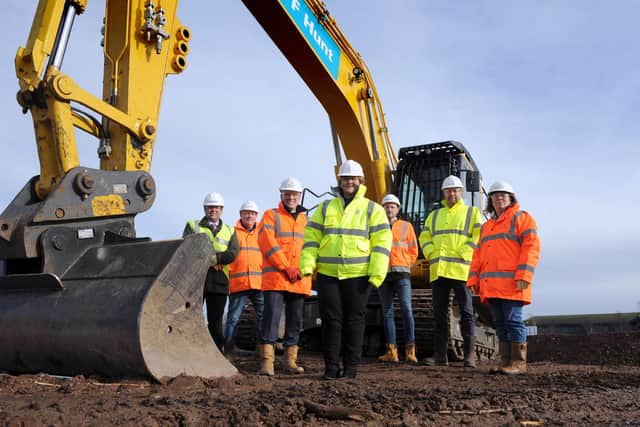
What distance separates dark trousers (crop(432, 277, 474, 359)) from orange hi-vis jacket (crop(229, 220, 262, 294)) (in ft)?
6.21

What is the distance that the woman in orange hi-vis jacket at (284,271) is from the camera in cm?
591

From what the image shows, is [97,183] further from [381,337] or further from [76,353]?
[381,337]

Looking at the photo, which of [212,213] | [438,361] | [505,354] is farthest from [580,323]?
[212,213]

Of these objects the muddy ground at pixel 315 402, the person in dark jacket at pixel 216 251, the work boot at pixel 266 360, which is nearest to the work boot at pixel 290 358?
the work boot at pixel 266 360

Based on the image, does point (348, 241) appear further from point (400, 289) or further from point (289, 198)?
point (400, 289)

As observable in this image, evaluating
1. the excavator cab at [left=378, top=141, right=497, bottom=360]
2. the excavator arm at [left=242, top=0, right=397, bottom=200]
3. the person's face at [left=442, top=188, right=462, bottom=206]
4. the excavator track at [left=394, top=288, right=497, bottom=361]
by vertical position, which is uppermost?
the excavator arm at [left=242, top=0, right=397, bottom=200]

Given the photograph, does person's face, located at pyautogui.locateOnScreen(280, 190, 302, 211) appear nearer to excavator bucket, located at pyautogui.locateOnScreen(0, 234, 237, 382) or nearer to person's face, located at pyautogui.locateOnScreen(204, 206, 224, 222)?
person's face, located at pyautogui.locateOnScreen(204, 206, 224, 222)

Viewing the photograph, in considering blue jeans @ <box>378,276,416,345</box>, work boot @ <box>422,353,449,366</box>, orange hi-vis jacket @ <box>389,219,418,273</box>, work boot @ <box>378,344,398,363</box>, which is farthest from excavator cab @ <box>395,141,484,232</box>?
work boot @ <box>422,353,449,366</box>

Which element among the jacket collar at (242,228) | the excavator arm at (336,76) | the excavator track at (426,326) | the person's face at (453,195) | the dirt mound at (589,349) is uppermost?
the excavator arm at (336,76)

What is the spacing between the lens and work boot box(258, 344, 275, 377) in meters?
5.64

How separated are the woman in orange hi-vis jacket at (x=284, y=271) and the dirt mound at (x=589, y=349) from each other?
25.1 feet

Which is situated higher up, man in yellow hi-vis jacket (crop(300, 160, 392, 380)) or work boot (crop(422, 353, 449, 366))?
man in yellow hi-vis jacket (crop(300, 160, 392, 380))

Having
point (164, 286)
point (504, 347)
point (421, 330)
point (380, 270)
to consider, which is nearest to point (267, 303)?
Result: point (380, 270)

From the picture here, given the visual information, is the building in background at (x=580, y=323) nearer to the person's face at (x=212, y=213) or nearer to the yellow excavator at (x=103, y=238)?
the person's face at (x=212, y=213)
